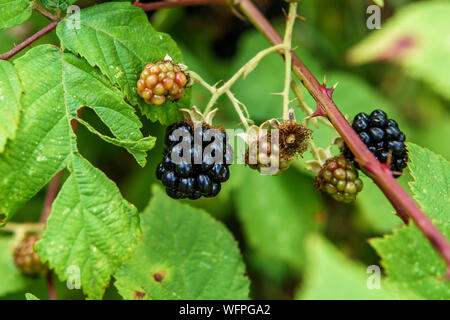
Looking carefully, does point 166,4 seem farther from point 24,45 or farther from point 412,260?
point 412,260

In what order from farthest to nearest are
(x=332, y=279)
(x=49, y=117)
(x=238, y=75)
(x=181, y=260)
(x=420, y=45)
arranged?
(x=420, y=45)
(x=181, y=260)
(x=238, y=75)
(x=49, y=117)
(x=332, y=279)

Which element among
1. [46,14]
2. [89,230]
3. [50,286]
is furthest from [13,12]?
[50,286]

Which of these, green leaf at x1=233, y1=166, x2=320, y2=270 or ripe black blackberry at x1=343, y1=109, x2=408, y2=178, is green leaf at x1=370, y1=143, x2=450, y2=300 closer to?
ripe black blackberry at x1=343, y1=109, x2=408, y2=178

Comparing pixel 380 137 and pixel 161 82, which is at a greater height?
pixel 161 82

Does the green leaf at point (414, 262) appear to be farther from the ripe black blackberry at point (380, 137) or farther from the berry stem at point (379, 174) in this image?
the ripe black blackberry at point (380, 137)
